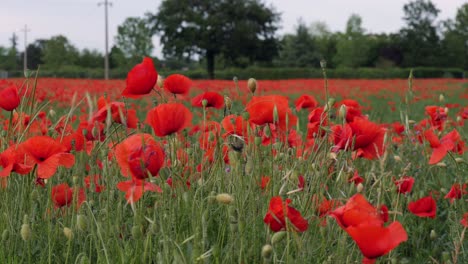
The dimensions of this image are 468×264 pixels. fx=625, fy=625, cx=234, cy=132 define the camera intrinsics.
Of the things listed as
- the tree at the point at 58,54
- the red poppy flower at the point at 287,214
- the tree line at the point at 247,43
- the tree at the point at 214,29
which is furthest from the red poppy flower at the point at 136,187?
the tree at the point at 58,54

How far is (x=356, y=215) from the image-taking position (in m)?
1.02

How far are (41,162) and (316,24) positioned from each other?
7502 cm

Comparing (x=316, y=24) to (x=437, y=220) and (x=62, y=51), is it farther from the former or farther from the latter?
(x=437, y=220)

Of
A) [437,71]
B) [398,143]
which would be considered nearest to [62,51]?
[437,71]

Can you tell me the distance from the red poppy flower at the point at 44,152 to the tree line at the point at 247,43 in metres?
25.6

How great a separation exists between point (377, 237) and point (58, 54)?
159 ft

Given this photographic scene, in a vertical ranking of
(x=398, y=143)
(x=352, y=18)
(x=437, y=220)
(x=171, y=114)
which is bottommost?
(x=437, y=220)

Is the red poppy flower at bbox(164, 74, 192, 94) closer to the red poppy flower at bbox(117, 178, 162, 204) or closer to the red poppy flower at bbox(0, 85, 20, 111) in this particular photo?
the red poppy flower at bbox(0, 85, 20, 111)

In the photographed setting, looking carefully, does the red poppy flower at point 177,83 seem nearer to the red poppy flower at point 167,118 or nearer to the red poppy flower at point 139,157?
the red poppy flower at point 167,118

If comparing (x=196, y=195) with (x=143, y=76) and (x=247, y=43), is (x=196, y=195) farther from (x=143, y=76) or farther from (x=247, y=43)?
(x=247, y=43)

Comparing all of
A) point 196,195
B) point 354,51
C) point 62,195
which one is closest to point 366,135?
point 196,195

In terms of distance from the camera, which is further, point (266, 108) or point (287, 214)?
point (266, 108)

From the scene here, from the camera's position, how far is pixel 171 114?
143 centimetres

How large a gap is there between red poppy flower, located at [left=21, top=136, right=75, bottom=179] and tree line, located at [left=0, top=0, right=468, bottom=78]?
1009 inches
